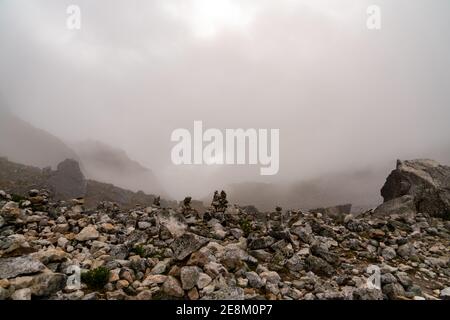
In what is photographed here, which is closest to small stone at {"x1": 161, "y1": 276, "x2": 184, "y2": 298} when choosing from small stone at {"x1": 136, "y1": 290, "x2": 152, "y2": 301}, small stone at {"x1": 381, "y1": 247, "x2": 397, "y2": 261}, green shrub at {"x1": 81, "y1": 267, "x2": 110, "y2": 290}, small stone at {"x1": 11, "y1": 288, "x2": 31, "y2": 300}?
small stone at {"x1": 136, "y1": 290, "x2": 152, "y2": 301}

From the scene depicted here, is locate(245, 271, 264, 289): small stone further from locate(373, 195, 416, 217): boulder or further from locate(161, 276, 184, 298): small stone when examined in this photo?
locate(373, 195, 416, 217): boulder

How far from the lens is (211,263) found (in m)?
9.98

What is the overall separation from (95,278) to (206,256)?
3440mm

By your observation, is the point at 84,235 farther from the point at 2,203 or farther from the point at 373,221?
the point at 373,221

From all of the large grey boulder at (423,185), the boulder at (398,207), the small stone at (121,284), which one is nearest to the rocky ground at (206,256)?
the small stone at (121,284)

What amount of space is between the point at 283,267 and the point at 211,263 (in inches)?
110

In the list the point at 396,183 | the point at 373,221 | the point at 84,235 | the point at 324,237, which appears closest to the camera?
the point at 84,235

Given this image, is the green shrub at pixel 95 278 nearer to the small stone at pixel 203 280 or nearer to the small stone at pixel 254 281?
the small stone at pixel 203 280

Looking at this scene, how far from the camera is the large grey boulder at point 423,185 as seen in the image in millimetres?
21734

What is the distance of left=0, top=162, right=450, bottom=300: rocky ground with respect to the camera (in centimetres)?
898

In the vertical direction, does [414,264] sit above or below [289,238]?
below

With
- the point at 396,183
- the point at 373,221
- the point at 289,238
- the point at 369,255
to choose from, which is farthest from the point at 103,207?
the point at 396,183

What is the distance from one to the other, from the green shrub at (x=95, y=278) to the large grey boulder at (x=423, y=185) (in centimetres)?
2139
